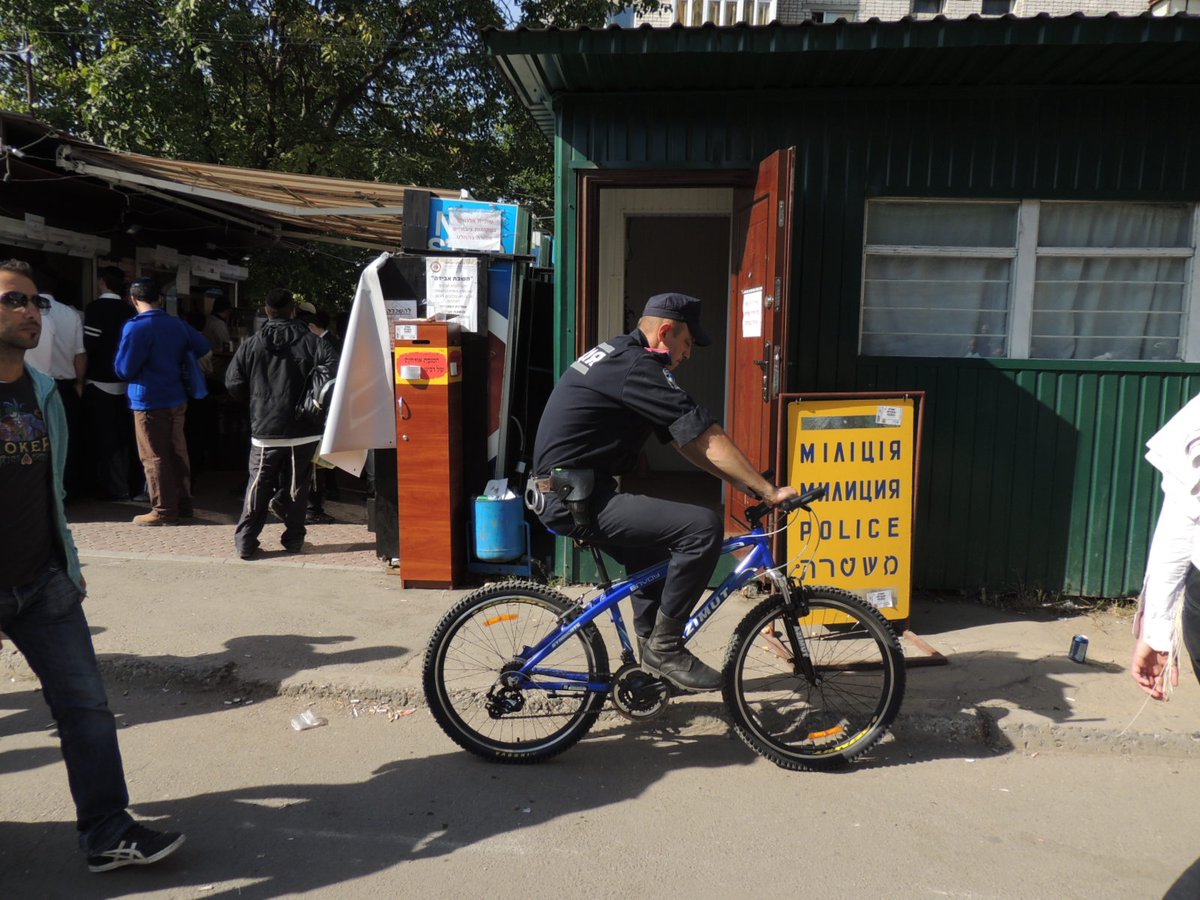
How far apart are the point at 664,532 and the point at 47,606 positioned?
2238 mm

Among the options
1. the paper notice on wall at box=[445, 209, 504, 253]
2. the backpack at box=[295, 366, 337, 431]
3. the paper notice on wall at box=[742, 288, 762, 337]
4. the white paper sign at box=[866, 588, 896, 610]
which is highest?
the paper notice on wall at box=[445, 209, 504, 253]

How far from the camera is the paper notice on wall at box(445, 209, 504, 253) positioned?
6.57 metres

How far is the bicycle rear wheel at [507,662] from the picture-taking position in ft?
12.9

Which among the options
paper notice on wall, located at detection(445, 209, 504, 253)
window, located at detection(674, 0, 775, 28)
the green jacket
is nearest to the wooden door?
paper notice on wall, located at detection(445, 209, 504, 253)

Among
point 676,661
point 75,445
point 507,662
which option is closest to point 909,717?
point 676,661

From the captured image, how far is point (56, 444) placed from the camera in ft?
10.4

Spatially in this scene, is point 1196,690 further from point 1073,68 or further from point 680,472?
point 680,472

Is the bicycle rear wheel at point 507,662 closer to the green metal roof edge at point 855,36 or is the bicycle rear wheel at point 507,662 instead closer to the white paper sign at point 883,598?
the white paper sign at point 883,598

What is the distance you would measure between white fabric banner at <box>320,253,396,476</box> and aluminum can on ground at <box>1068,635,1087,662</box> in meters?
4.51

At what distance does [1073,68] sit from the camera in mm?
5562

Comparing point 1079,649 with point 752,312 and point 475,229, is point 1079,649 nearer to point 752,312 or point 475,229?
point 752,312

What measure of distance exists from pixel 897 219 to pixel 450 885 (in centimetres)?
491

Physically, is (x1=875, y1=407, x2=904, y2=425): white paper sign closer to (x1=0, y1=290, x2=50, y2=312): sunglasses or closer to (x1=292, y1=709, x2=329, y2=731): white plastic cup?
(x1=292, y1=709, x2=329, y2=731): white plastic cup

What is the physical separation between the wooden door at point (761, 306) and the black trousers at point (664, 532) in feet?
4.86
